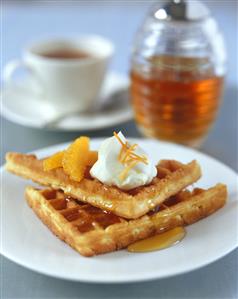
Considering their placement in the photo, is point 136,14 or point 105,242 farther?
point 136,14

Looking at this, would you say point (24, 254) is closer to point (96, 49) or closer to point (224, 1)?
point (96, 49)

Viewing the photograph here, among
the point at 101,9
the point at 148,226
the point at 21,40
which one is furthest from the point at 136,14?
the point at 148,226

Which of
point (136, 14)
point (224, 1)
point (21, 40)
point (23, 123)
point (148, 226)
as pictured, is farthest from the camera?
point (224, 1)

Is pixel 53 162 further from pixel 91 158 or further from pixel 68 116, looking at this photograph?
pixel 68 116

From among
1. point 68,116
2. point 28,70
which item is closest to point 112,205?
point 68,116

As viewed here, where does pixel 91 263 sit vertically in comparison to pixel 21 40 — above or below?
above

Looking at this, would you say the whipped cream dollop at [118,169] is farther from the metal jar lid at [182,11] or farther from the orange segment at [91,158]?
the metal jar lid at [182,11]

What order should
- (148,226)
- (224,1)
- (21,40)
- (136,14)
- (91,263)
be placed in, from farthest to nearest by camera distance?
(224,1), (136,14), (21,40), (148,226), (91,263)

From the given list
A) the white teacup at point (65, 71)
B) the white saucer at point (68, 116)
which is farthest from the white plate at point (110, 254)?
the white teacup at point (65, 71)
